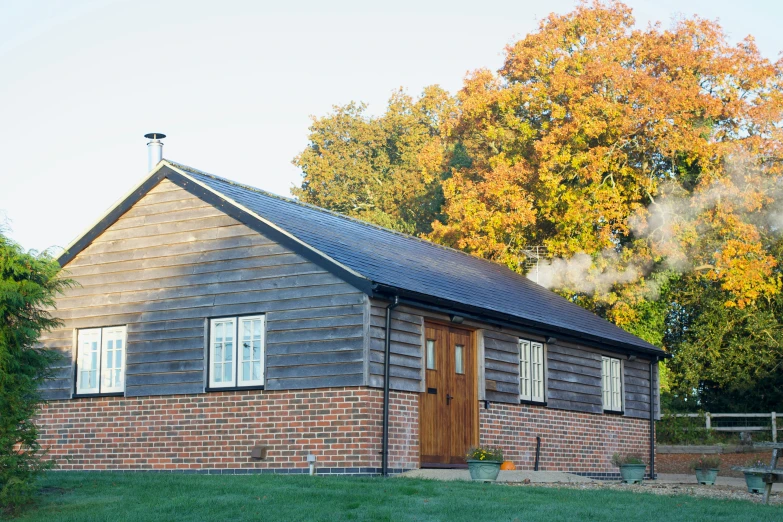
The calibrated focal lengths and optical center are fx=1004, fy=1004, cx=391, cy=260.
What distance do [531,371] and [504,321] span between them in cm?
174

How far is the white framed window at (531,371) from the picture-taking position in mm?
20391

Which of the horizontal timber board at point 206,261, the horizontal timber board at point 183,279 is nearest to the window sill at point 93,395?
the horizontal timber board at point 183,279

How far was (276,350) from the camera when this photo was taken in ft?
55.1

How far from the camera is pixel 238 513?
36.9 ft

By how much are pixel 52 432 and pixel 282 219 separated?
20.1 ft

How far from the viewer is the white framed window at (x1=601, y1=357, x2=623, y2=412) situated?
77.5ft

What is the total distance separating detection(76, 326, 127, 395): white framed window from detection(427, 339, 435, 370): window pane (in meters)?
5.69

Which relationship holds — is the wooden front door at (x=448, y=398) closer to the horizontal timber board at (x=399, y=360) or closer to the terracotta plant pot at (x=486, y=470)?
the horizontal timber board at (x=399, y=360)

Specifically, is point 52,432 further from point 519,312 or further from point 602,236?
point 602,236

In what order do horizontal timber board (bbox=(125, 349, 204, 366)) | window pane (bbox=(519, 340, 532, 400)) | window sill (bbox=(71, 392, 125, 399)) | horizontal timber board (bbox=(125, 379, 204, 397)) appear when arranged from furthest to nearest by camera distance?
window pane (bbox=(519, 340, 532, 400)) → window sill (bbox=(71, 392, 125, 399)) → horizontal timber board (bbox=(125, 349, 204, 366)) → horizontal timber board (bbox=(125, 379, 204, 397))

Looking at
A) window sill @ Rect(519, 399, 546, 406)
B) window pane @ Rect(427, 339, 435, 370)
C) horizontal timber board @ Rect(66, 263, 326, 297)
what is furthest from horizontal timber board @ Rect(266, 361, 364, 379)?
window sill @ Rect(519, 399, 546, 406)

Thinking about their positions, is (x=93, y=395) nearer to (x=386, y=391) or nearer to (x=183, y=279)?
(x=183, y=279)

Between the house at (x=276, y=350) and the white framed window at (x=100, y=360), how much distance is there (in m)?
0.03

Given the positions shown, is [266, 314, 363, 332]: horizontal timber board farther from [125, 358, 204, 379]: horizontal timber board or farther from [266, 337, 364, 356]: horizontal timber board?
[125, 358, 204, 379]: horizontal timber board
